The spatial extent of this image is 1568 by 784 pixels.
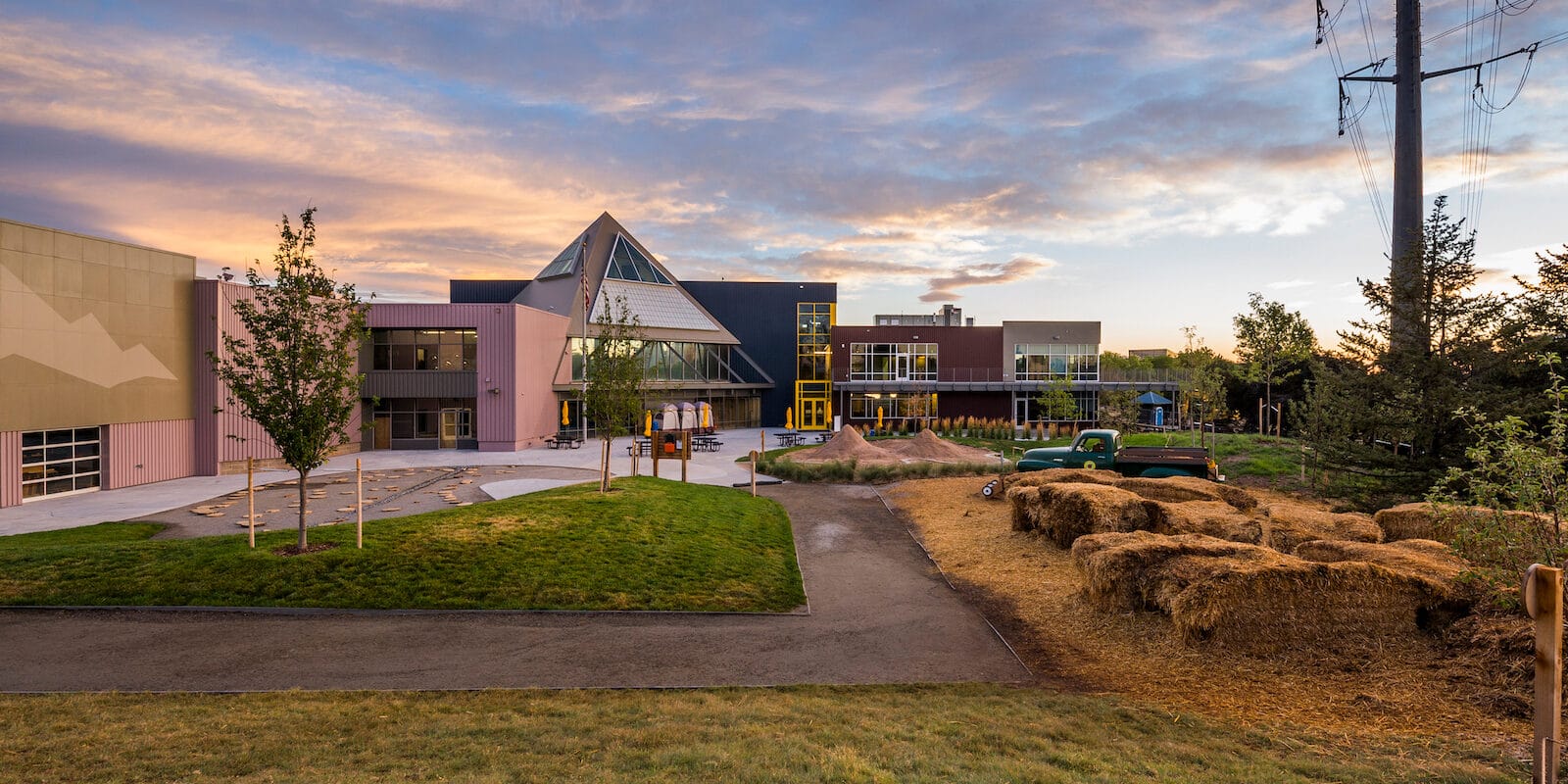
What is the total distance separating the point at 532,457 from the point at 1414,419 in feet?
99.9

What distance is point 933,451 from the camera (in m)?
31.3

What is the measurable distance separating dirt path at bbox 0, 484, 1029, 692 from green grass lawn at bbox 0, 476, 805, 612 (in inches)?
19.9

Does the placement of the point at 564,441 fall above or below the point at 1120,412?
below

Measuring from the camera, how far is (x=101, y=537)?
16391mm

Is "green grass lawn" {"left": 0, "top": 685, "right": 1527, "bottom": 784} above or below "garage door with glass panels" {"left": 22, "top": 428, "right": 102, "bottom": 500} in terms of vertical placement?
below

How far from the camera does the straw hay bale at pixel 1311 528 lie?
11414 mm

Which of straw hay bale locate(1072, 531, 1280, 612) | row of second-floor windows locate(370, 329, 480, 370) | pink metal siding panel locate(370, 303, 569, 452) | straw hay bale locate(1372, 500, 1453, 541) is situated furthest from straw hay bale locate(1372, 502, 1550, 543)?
row of second-floor windows locate(370, 329, 480, 370)

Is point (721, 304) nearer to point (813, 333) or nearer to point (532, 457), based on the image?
point (813, 333)

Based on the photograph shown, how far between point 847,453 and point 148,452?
25395mm

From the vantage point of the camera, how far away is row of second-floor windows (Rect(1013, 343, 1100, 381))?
51656mm

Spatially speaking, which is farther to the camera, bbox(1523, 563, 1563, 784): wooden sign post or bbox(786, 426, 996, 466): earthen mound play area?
bbox(786, 426, 996, 466): earthen mound play area

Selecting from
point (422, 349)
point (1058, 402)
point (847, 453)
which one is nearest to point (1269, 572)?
point (847, 453)

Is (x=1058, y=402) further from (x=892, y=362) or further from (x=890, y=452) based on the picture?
(x=890, y=452)

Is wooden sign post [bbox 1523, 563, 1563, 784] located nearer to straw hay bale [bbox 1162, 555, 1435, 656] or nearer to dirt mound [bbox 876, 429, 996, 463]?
straw hay bale [bbox 1162, 555, 1435, 656]
